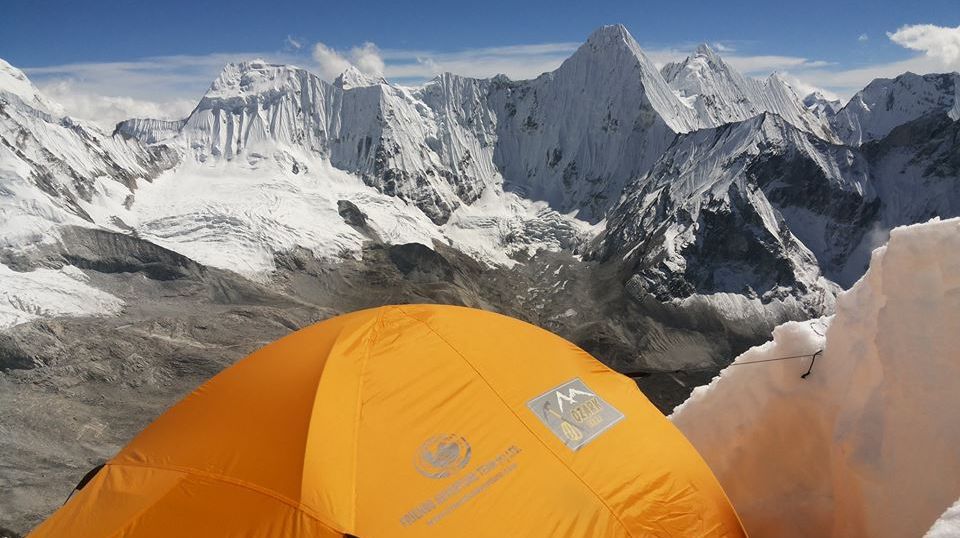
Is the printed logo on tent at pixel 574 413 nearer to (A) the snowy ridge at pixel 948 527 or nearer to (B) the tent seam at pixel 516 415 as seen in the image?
(B) the tent seam at pixel 516 415

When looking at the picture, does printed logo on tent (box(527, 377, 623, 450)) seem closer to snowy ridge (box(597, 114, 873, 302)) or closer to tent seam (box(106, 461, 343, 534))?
tent seam (box(106, 461, 343, 534))

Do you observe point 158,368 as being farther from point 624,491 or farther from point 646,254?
point 646,254

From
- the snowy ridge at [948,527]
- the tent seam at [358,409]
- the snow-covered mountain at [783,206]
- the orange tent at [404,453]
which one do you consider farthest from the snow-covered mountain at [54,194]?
the snow-covered mountain at [783,206]

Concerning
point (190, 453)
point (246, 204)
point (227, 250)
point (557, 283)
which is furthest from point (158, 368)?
point (557, 283)

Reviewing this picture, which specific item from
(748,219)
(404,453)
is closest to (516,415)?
(404,453)

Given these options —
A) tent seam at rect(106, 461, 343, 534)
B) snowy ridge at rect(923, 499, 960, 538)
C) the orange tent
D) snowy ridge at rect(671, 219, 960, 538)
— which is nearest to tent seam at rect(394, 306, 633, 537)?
the orange tent
